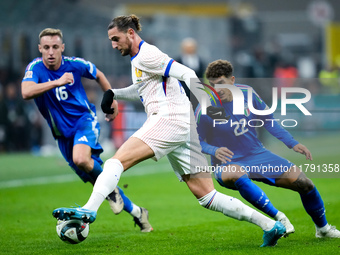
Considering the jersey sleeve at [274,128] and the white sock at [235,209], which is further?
the jersey sleeve at [274,128]

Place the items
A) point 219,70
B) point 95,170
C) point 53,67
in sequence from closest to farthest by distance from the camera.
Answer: point 219,70 → point 95,170 → point 53,67

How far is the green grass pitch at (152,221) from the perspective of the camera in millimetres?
6262

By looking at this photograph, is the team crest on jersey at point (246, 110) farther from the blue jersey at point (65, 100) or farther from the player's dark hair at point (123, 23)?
the blue jersey at point (65, 100)

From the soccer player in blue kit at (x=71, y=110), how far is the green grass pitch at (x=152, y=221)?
62 cm

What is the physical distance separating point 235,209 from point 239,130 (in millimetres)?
1053

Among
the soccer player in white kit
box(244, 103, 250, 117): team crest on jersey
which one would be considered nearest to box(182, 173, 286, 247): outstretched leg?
the soccer player in white kit

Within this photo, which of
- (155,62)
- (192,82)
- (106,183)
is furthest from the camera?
(155,62)

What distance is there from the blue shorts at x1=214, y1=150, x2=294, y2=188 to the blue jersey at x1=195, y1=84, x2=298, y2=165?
0.20ft

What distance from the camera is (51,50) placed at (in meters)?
7.36

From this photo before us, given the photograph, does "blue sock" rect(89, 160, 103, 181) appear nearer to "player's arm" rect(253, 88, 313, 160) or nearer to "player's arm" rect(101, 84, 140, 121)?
"player's arm" rect(101, 84, 140, 121)

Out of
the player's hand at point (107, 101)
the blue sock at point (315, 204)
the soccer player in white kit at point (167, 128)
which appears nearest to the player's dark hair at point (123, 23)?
the soccer player in white kit at point (167, 128)

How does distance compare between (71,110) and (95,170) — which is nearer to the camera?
(95,170)

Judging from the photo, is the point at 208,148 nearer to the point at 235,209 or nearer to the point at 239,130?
the point at 239,130

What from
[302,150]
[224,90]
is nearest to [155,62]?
[224,90]
